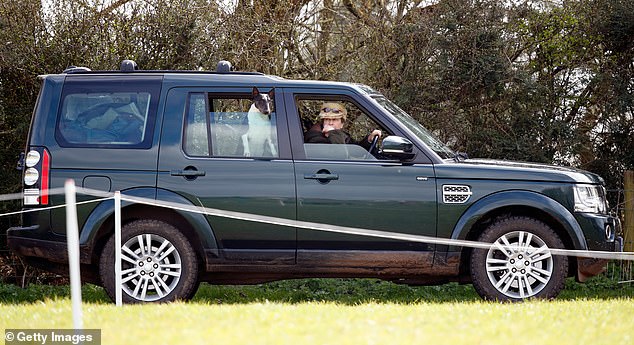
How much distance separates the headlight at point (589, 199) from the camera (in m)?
8.26

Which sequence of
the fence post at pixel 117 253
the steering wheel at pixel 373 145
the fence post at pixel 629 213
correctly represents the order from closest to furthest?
the fence post at pixel 117 253
the steering wheel at pixel 373 145
the fence post at pixel 629 213

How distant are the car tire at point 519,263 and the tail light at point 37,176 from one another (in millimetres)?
3723

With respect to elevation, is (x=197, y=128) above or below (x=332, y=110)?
below

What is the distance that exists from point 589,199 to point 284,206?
2671mm

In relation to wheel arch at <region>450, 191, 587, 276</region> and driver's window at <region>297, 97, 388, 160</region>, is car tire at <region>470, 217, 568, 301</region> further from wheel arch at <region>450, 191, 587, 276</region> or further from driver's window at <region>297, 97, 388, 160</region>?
driver's window at <region>297, 97, 388, 160</region>

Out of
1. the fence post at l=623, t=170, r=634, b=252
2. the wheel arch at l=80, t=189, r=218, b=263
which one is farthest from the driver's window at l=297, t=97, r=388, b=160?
the fence post at l=623, t=170, r=634, b=252

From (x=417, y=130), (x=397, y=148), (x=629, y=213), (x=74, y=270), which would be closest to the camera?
(x=74, y=270)

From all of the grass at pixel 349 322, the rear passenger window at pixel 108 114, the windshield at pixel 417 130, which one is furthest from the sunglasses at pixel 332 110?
the grass at pixel 349 322

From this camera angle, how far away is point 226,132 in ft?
27.5

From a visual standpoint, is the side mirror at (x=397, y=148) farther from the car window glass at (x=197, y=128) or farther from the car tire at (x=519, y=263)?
the car window glass at (x=197, y=128)

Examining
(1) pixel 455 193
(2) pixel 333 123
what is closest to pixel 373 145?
(2) pixel 333 123

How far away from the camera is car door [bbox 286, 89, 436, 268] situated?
8148 millimetres

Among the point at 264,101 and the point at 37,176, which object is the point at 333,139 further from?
the point at 37,176

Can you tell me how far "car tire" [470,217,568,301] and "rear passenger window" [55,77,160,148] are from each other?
10.1ft
